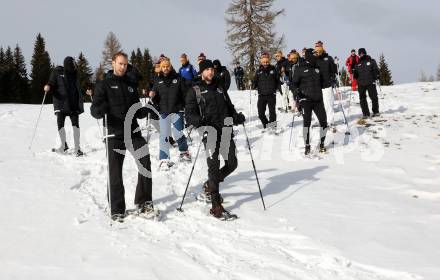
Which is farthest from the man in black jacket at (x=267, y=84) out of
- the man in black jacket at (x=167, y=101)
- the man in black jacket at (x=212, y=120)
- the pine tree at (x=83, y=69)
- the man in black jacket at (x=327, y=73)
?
the pine tree at (x=83, y=69)

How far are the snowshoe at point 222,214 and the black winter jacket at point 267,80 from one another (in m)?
7.53

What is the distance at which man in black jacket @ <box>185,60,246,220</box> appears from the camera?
Answer: 6.42 metres

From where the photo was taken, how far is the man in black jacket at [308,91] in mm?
10555

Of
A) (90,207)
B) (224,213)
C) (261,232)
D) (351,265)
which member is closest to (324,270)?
(351,265)

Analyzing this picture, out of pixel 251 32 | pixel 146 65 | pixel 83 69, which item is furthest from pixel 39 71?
pixel 251 32

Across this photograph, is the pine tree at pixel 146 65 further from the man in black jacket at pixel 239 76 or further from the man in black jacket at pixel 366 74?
the man in black jacket at pixel 366 74

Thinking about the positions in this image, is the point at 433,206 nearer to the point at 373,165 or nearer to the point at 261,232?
the point at 373,165

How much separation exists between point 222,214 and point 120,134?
195 cm

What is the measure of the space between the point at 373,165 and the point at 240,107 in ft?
32.1

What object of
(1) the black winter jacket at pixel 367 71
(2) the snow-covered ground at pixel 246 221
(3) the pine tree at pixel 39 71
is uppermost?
(3) the pine tree at pixel 39 71

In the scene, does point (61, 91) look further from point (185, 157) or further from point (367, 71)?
point (367, 71)

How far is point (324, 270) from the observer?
183 inches

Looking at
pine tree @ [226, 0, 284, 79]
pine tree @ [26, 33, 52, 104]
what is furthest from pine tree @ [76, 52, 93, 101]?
pine tree @ [226, 0, 284, 79]

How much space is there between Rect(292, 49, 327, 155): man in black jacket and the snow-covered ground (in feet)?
3.24
